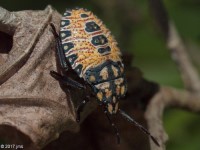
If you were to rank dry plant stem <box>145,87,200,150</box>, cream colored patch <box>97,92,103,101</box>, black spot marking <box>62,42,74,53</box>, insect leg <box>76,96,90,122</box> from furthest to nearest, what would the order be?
dry plant stem <box>145,87,200,150</box>, cream colored patch <box>97,92,103,101</box>, black spot marking <box>62,42,74,53</box>, insect leg <box>76,96,90,122</box>

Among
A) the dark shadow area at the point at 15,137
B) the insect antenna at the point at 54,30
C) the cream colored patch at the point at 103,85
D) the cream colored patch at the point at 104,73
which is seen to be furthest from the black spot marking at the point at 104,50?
the dark shadow area at the point at 15,137

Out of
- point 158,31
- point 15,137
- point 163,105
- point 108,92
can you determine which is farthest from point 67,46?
point 158,31

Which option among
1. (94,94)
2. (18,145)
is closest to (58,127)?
(18,145)

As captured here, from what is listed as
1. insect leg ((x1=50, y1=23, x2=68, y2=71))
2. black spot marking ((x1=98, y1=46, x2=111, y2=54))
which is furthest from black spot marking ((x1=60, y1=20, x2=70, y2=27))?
black spot marking ((x1=98, y1=46, x2=111, y2=54))

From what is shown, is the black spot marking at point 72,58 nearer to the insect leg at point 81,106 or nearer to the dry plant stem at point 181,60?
the insect leg at point 81,106

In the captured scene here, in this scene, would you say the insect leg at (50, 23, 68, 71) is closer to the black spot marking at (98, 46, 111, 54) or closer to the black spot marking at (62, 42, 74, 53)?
the black spot marking at (62, 42, 74, 53)
